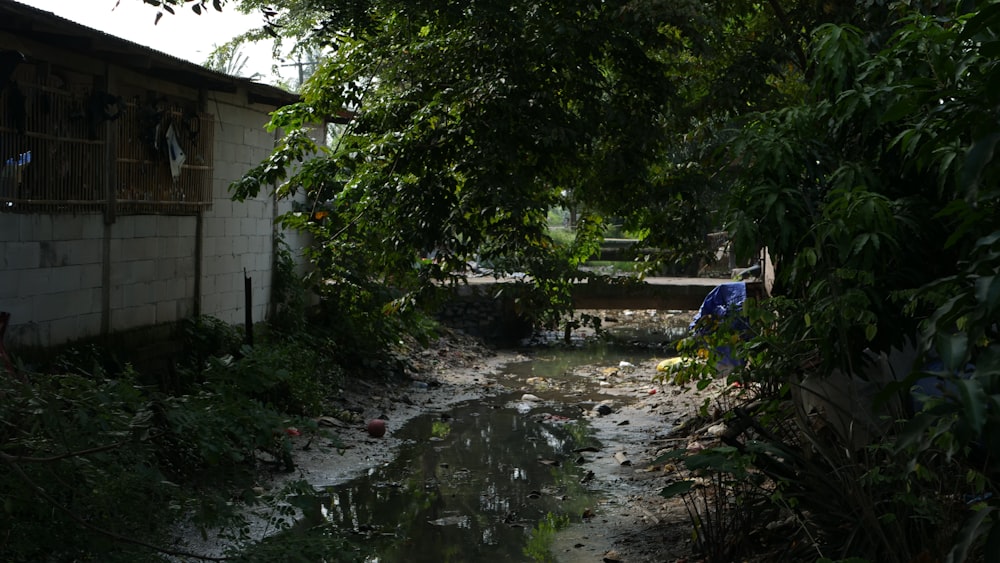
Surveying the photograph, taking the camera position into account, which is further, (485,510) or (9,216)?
(485,510)

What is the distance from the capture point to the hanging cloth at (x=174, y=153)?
852 cm

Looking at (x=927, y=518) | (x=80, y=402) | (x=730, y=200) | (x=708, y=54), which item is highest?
(x=708, y=54)

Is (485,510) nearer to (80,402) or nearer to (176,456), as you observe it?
(176,456)

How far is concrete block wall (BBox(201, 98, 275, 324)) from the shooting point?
954cm

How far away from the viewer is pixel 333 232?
8.43 metres

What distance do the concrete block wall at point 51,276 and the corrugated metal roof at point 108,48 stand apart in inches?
48.5

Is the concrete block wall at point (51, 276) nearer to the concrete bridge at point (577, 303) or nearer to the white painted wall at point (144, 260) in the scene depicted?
the white painted wall at point (144, 260)

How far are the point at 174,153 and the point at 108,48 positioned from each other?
191 cm

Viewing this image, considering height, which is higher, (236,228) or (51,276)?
(236,228)

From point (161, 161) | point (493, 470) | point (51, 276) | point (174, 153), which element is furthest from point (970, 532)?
point (174, 153)

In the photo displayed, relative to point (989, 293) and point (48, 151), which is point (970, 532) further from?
point (48, 151)

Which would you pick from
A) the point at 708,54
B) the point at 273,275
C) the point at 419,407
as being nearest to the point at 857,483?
the point at 708,54

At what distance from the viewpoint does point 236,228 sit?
10.1 metres

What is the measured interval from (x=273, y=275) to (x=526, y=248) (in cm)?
503
